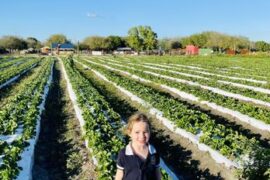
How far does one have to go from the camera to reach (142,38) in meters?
115

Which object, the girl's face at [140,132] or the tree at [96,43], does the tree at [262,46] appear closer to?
the tree at [96,43]

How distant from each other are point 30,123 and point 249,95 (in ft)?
33.8

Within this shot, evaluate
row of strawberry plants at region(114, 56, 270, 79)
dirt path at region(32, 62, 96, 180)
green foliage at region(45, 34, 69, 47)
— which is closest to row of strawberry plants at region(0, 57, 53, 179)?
dirt path at region(32, 62, 96, 180)

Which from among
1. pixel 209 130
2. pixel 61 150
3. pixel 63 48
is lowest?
pixel 63 48

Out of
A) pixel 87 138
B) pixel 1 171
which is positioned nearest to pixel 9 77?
pixel 87 138

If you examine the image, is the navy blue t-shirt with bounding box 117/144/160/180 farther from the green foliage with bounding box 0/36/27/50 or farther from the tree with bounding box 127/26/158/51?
the green foliage with bounding box 0/36/27/50

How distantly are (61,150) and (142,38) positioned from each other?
105 m

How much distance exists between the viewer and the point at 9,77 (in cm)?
2928

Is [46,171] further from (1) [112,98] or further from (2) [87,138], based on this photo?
(1) [112,98]

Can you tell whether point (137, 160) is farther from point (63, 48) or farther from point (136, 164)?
point (63, 48)

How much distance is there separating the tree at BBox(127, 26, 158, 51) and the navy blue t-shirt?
10838 centimetres

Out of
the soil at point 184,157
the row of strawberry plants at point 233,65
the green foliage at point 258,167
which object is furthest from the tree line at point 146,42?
the green foliage at point 258,167

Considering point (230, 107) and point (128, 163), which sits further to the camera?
point (230, 107)

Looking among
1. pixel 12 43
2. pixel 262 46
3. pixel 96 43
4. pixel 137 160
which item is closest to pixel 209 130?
pixel 137 160
